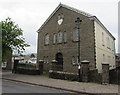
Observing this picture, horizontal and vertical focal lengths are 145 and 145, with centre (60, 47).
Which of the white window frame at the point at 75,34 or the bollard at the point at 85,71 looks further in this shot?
the white window frame at the point at 75,34

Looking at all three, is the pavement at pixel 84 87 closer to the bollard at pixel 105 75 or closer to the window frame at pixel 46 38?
the bollard at pixel 105 75

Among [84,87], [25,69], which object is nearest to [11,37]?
[25,69]

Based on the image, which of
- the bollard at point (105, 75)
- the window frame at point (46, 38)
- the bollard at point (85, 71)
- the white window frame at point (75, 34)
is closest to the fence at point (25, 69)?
the window frame at point (46, 38)

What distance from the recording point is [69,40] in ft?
74.4

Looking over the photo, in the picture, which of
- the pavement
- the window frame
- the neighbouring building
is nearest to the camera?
the pavement

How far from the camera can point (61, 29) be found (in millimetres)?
24141

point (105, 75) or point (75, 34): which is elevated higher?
point (75, 34)

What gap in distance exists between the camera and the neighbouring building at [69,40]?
20234 mm

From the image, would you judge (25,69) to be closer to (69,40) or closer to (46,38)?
(46,38)

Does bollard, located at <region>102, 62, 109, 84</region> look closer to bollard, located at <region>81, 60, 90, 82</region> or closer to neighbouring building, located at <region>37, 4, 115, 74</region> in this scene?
bollard, located at <region>81, 60, 90, 82</region>

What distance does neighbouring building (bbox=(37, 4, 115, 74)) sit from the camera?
20.2 m

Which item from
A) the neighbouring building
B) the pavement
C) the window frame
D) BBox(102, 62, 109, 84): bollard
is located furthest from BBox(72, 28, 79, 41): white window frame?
the pavement

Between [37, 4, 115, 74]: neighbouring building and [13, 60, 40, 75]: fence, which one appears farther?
[13, 60, 40, 75]: fence

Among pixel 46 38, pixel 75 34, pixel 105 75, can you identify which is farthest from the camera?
pixel 46 38
